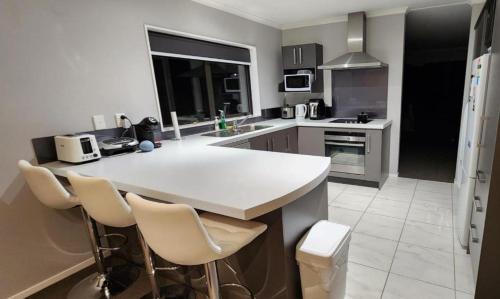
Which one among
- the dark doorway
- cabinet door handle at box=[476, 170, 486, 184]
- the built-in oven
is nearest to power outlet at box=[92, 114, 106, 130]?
the built-in oven

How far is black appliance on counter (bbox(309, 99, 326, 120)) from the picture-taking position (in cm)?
413

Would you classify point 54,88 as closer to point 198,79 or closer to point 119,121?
point 119,121

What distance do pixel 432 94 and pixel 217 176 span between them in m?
7.51

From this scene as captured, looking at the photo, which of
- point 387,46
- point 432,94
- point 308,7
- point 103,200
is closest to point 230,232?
point 103,200

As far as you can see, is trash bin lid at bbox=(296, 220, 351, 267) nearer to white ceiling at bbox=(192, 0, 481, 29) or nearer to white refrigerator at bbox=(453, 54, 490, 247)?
white refrigerator at bbox=(453, 54, 490, 247)

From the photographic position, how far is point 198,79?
335 centimetres

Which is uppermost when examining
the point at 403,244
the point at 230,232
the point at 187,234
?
the point at 187,234

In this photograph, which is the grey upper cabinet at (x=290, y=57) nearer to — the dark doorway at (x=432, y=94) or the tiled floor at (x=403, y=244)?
the tiled floor at (x=403, y=244)

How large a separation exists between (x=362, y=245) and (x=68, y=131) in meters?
2.59

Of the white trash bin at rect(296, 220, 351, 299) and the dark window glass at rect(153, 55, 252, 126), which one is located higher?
the dark window glass at rect(153, 55, 252, 126)

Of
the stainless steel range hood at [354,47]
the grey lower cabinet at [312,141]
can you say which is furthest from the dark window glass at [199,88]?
the stainless steel range hood at [354,47]

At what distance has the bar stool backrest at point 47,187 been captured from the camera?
1598mm

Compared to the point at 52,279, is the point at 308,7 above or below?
above

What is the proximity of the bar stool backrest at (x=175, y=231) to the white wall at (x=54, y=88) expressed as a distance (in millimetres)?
1404
